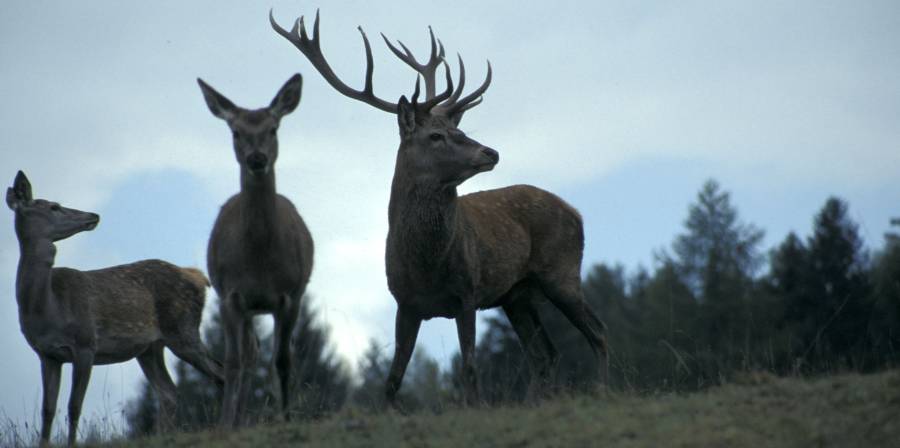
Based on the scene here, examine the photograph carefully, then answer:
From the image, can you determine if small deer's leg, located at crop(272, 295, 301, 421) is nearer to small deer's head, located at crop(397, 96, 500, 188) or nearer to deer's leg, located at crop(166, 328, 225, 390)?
small deer's head, located at crop(397, 96, 500, 188)

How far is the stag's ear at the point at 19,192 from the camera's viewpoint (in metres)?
10.9

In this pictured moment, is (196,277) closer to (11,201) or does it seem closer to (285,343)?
(11,201)

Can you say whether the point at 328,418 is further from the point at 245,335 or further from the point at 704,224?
the point at 704,224

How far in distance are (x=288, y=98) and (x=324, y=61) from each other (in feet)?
9.28

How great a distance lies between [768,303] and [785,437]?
108 ft

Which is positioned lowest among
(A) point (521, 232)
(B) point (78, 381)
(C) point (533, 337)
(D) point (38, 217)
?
(B) point (78, 381)

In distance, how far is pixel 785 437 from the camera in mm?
6270

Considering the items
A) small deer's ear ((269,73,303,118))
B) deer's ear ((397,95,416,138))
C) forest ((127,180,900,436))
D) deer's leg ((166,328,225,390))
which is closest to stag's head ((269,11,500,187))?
deer's ear ((397,95,416,138))

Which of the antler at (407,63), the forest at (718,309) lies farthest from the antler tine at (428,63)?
the forest at (718,309)

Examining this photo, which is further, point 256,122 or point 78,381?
point 78,381

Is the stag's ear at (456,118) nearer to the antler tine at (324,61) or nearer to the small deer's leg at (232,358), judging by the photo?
the antler tine at (324,61)

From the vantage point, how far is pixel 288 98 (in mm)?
8680

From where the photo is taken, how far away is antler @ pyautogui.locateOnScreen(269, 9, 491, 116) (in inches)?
428

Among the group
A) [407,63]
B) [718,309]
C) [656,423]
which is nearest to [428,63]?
[407,63]
